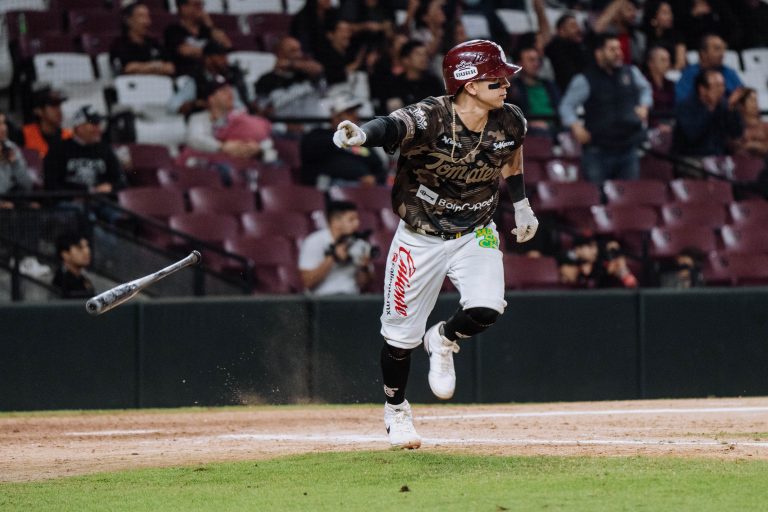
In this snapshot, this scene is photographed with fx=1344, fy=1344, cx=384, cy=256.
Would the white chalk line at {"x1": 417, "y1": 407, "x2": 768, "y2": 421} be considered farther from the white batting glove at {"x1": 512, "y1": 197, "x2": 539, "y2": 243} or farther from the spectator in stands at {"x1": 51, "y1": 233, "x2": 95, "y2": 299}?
the spectator in stands at {"x1": 51, "y1": 233, "x2": 95, "y2": 299}

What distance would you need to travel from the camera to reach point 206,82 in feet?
44.0

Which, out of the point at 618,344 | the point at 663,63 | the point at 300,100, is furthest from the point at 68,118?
the point at 663,63

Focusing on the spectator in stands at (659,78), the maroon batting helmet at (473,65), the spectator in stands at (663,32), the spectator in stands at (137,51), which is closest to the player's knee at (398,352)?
the maroon batting helmet at (473,65)

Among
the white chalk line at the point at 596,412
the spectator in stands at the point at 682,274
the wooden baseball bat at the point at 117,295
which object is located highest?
the wooden baseball bat at the point at 117,295

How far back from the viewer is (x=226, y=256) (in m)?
11.4

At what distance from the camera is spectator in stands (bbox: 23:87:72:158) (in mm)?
12617

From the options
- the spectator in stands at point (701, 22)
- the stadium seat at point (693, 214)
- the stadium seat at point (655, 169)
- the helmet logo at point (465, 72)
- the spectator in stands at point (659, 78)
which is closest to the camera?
the helmet logo at point (465, 72)

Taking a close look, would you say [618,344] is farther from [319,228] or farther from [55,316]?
[55,316]

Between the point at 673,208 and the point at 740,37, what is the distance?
469 centimetres

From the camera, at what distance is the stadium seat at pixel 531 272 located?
12555 millimetres

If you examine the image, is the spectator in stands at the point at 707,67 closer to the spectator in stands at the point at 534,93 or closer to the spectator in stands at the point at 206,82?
the spectator in stands at the point at 534,93

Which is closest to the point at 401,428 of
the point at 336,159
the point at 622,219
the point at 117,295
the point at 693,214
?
the point at 117,295

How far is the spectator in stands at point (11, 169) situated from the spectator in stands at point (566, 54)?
641 centimetres

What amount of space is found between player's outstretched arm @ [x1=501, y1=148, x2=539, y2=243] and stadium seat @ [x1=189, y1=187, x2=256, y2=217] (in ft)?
18.3
